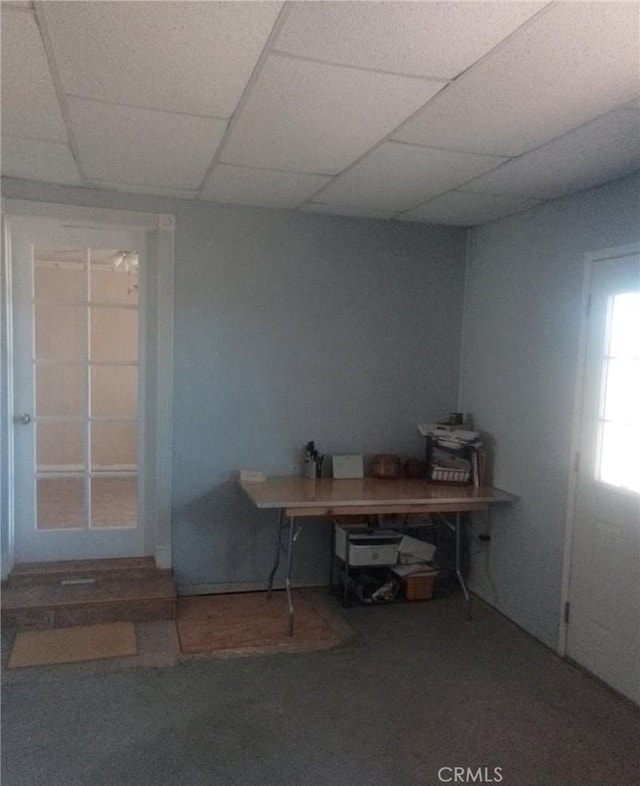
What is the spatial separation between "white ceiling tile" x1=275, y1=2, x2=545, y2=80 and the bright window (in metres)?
1.51

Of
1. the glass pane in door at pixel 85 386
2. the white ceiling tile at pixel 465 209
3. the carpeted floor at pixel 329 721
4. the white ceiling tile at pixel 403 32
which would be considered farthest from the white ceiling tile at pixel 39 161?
the carpeted floor at pixel 329 721

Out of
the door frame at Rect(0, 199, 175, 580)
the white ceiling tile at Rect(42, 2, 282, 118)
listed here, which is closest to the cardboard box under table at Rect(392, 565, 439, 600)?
the door frame at Rect(0, 199, 175, 580)

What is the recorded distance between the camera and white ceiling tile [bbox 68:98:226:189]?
226 centimetres

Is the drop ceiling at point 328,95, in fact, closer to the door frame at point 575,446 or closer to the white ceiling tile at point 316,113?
the white ceiling tile at point 316,113

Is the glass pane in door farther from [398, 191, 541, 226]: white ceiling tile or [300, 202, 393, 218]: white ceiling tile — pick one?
[398, 191, 541, 226]: white ceiling tile

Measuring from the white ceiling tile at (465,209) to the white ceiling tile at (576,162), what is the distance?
5.4 inches

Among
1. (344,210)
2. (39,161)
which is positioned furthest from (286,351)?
(39,161)

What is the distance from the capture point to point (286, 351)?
150 inches

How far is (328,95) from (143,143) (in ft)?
3.19

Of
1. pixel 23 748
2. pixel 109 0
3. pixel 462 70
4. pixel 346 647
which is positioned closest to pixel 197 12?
pixel 109 0

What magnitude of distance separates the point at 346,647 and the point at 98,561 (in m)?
1.61

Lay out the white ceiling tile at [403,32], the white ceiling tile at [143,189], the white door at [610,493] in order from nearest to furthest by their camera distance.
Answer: the white ceiling tile at [403,32]
the white door at [610,493]
the white ceiling tile at [143,189]

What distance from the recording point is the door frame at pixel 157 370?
3.38 m

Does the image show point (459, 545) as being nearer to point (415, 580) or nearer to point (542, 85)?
point (415, 580)
